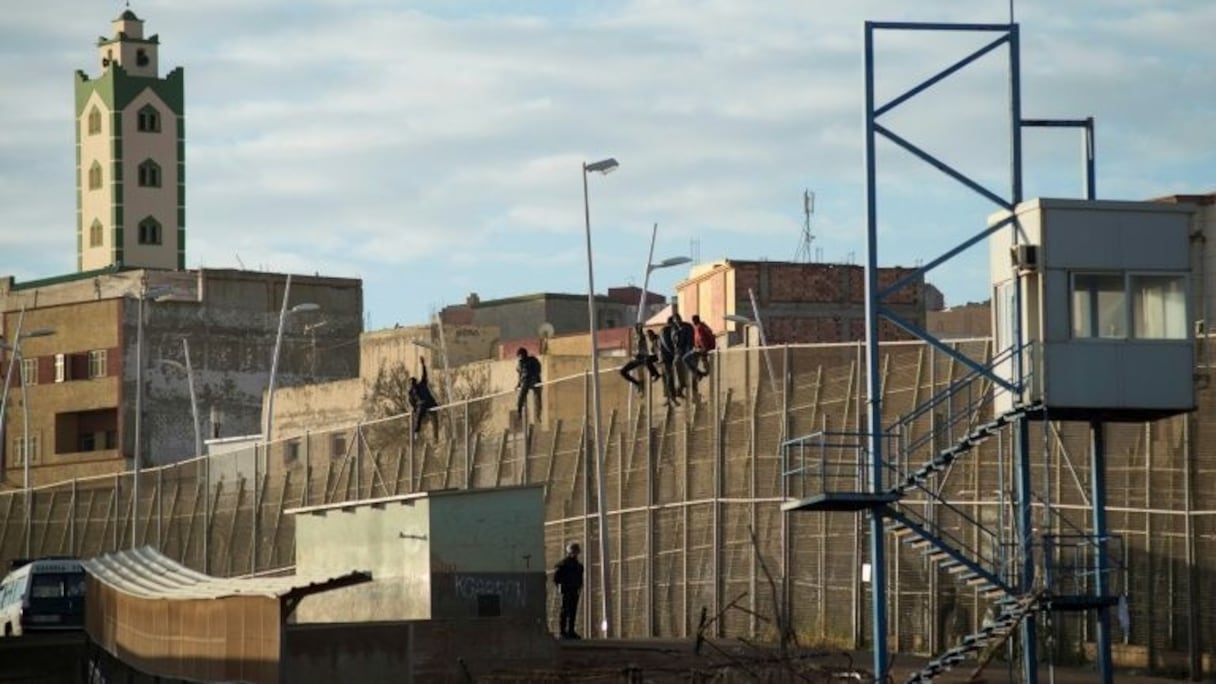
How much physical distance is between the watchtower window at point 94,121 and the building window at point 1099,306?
125 m

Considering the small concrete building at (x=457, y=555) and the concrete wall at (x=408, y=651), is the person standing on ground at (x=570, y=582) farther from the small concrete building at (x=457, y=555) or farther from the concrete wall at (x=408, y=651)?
the concrete wall at (x=408, y=651)

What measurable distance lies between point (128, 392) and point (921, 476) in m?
82.3

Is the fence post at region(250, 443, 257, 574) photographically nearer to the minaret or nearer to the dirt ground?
the dirt ground

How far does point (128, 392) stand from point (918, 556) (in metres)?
73.7

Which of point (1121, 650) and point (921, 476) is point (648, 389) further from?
point (921, 476)

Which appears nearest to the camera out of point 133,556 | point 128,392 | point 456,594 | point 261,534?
point 456,594

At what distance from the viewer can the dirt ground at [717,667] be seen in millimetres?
34000

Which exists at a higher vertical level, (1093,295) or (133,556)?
(1093,295)

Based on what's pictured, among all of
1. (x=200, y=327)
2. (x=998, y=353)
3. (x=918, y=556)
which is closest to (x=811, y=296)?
(x=200, y=327)

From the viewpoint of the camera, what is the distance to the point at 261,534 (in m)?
69.2

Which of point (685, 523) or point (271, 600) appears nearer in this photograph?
point (271, 600)

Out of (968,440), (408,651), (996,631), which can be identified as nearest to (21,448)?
(408,651)

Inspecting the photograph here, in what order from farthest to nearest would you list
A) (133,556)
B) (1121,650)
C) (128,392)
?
(128,392), (133,556), (1121,650)

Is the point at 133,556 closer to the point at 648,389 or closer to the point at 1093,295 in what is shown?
the point at 648,389
